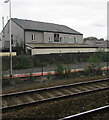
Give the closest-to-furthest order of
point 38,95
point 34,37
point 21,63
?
point 38,95 → point 21,63 → point 34,37

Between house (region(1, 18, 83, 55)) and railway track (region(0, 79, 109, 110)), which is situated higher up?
house (region(1, 18, 83, 55))

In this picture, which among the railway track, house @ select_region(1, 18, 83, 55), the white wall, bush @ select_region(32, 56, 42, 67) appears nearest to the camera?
the railway track

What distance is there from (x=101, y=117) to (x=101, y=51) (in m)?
22.1

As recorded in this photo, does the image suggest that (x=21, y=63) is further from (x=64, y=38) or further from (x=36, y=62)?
(x=64, y=38)

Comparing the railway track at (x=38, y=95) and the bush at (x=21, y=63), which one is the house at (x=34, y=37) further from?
the railway track at (x=38, y=95)

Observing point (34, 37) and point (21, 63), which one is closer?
point (21, 63)

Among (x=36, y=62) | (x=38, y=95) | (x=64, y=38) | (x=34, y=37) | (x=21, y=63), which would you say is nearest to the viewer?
(x=38, y=95)

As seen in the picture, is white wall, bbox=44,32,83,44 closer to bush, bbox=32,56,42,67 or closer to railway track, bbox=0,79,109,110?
bush, bbox=32,56,42,67

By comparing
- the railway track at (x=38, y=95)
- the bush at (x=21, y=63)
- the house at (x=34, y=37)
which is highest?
the house at (x=34, y=37)

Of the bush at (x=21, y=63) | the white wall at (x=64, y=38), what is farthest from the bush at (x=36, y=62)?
the white wall at (x=64, y=38)

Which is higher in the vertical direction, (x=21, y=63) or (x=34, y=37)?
(x=34, y=37)

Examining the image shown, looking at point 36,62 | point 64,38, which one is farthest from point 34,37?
point 36,62

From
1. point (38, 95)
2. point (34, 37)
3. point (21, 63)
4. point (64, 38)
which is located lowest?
point (38, 95)

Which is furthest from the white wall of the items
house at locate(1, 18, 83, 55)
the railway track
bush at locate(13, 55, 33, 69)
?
the railway track
